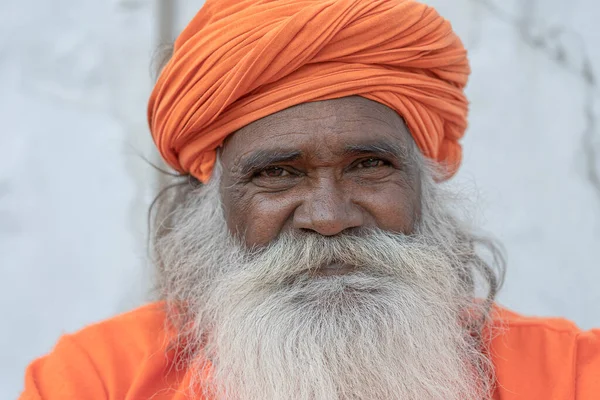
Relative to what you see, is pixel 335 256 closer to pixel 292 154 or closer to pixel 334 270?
pixel 334 270

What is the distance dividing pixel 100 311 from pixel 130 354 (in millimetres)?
1016

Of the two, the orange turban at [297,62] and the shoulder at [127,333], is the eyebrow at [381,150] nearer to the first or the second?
the orange turban at [297,62]

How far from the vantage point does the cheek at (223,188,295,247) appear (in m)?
2.16

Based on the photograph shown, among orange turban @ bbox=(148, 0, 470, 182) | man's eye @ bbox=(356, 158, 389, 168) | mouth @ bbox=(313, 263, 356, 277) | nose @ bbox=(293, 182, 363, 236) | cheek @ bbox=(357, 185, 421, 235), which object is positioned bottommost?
mouth @ bbox=(313, 263, 356, 277)

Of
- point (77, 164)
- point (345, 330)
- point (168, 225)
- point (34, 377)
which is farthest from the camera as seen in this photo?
point (77, 164)

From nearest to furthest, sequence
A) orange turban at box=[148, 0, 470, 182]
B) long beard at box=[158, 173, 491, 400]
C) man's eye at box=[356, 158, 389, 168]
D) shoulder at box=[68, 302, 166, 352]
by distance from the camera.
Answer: long beard at box=[158, 173, 491, 400]
orange turban at box=[148, 0, 470, 182]
man's eye at box=[356, 158, 389, 168]
shoulder at box=[68, 302, 166, 352]

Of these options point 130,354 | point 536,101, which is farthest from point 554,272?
point 130,354

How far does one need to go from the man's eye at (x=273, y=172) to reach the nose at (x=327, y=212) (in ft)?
0.43

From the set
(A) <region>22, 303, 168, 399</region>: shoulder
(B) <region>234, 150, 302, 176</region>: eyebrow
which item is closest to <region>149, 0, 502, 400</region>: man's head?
(B) <region>234, 150, 302, 176</region>: eyebrow

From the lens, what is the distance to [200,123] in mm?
2229

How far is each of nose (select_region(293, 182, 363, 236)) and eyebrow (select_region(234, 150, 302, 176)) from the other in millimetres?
115

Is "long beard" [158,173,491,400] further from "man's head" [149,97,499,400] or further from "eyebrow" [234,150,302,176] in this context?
"eyebrow" [234,150,302,176]

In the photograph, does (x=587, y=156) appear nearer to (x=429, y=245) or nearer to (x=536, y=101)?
(x=536, y=101)

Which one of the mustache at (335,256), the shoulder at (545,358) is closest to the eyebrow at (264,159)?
the mustache at (335,256)
